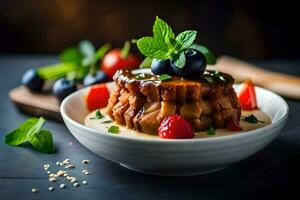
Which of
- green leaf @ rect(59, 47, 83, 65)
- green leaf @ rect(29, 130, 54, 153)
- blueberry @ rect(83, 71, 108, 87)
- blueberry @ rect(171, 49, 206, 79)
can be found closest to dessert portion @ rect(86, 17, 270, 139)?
blueberry @ rect(171, 49, 206, 79)

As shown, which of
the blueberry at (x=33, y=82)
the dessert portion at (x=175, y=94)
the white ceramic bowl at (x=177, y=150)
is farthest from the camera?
the blueberry at (x=33, y=82)

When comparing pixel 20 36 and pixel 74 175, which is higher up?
pixel 74 175

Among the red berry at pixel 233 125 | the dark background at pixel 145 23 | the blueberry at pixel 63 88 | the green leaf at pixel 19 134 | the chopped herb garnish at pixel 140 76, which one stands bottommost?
the dark background at pixel 145 23

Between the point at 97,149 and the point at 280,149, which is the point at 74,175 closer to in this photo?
the point at 97,149

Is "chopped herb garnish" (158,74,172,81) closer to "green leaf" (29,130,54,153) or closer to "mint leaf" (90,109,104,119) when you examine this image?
"mint leaf" (90,109,104,119)

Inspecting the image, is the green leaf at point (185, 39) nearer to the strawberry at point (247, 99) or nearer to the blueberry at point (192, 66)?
the blueberry at point (192, 66)

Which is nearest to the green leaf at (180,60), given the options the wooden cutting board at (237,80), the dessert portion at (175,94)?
the dessert portion at (175,94)

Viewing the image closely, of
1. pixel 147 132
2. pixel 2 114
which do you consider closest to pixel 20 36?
pixel 2 114
